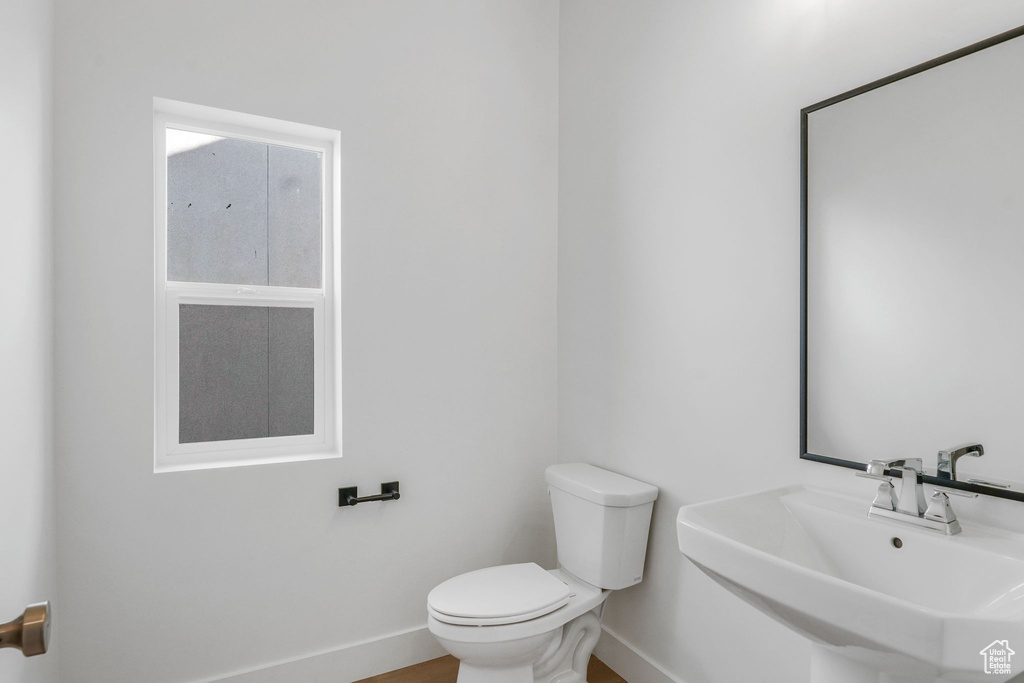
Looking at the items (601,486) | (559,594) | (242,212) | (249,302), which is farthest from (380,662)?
(242,212)

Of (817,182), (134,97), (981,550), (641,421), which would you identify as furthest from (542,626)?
(134,97)

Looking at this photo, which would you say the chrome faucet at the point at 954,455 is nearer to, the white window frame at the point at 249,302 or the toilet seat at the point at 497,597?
the toilet seat at the point at 497,597

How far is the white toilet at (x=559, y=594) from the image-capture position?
163 centimetres

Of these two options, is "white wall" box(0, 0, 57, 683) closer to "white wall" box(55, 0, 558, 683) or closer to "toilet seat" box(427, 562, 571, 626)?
"white wall" box(55, 0, 558, 683)

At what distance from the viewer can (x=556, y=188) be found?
96.1 inches

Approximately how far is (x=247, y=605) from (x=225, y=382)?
732 millimetres

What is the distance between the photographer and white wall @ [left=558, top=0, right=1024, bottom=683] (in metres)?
1.43

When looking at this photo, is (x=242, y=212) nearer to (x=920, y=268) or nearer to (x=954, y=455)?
(x=920, y=268)

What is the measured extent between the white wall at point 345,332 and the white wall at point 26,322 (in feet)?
0.35

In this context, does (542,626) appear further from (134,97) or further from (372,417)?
(134,97)

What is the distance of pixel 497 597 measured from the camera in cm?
172

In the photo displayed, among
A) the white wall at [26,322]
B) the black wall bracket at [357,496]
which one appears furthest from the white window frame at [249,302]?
the white wall at [26,322]

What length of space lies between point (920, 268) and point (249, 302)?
1939 mm

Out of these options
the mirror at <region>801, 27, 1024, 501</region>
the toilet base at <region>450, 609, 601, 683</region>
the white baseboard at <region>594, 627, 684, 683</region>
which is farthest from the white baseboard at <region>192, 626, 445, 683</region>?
the mirror at <region>801, 27, 1024, 501</region>
